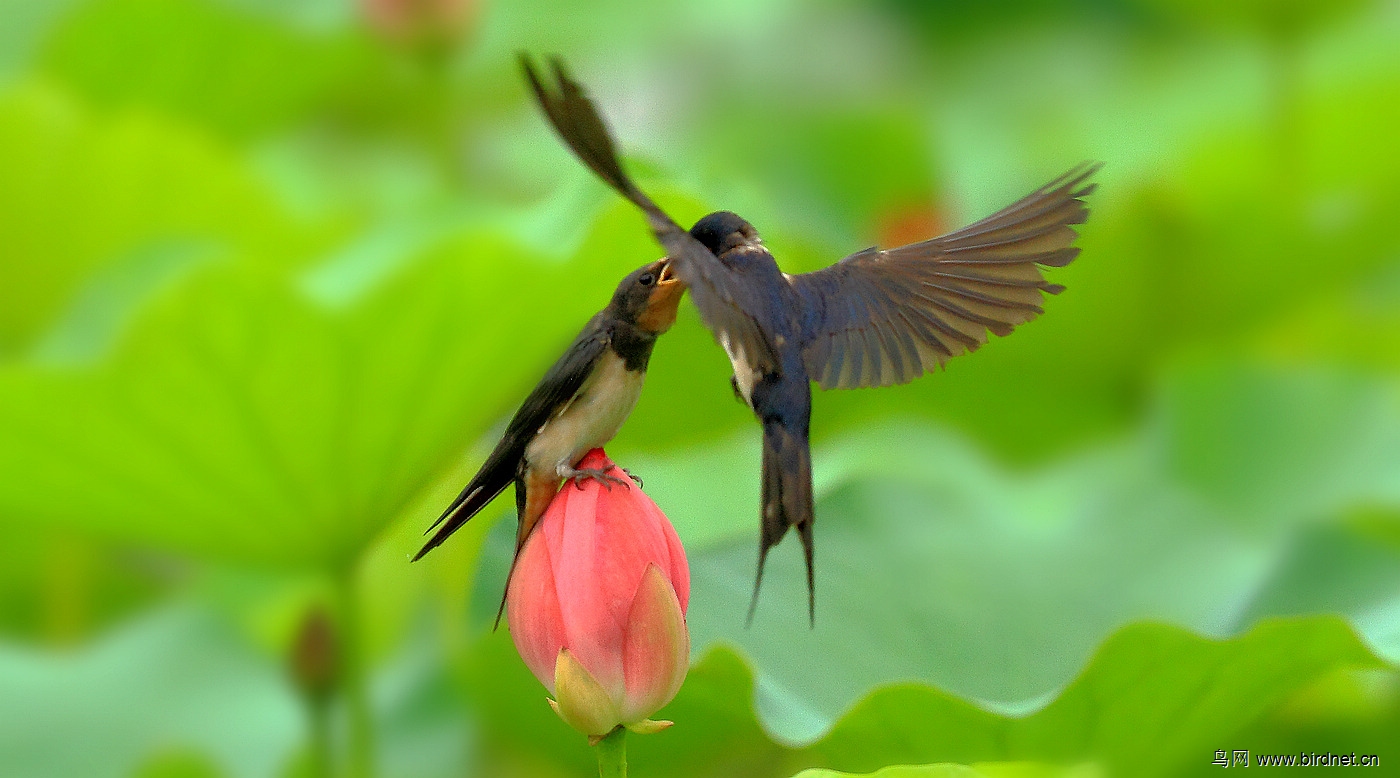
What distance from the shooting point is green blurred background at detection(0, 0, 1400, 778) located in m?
0.66

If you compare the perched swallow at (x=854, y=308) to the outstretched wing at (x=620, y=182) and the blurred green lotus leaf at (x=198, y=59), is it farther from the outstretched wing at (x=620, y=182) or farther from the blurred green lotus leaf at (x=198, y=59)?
the blurred green lotus leaf at (x=198, y=59)

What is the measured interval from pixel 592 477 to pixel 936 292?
104 mm

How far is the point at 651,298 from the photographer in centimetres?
38

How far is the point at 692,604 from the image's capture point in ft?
2.11

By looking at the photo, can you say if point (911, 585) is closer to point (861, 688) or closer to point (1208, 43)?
point (861, 688)

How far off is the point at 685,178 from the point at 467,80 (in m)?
1.03

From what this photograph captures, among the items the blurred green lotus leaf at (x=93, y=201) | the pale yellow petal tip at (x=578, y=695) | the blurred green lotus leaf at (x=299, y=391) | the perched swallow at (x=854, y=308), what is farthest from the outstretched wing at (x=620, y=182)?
the blurred green lotus leaf at (x=93, y=201)

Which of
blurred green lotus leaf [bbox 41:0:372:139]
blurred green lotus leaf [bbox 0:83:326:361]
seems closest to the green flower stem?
blurred green lotus leaf [bbox 0:83:326:361]

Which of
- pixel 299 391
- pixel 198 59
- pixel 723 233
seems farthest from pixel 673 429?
pixel 198 59

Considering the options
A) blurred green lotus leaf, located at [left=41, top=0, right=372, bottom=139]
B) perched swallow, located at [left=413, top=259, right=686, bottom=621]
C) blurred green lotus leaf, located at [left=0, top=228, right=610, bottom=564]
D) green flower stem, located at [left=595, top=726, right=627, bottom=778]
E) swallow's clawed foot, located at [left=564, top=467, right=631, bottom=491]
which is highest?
blurred green lotus leaf, located at [left=41, top=0, right=372, bottom=139]

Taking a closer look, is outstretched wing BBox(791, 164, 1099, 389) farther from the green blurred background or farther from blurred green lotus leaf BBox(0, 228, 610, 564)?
blurred green lotus leaf BBox(0, 228, 610, 564)

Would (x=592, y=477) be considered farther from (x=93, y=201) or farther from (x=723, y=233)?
(x=93, y=201)

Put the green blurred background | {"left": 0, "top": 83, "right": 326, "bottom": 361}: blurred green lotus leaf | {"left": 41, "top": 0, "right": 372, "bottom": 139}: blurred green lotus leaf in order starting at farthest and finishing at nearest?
{"left": 41, "top": 0, "right": 372, "bottom": 139}: blurred green lotus leaf → {"left": 0, "top": 83, "right": 326, "bottom": 361}: blurred green lotus leaf → the green blurred background

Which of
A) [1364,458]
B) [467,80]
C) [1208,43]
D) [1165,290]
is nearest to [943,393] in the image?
[1165,290]
